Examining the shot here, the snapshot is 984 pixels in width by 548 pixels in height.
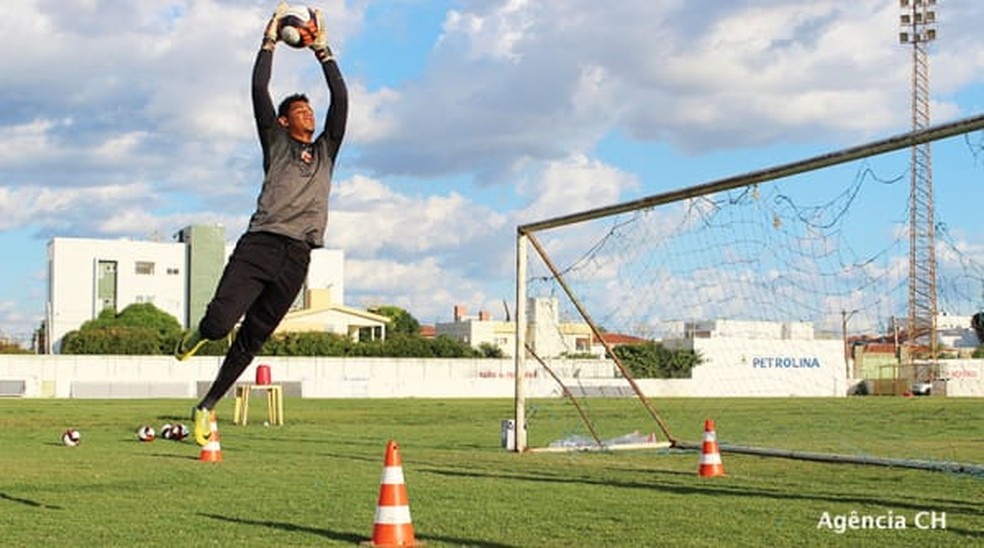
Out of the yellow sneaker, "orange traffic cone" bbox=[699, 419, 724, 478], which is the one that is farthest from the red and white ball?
the yellow sneaker

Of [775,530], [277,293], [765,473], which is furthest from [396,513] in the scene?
[765,473]

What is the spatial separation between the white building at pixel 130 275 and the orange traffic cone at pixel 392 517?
8075cm

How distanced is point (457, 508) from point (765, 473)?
5085 mm

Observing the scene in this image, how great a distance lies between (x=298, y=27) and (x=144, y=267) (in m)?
90.5

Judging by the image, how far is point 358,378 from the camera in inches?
2312

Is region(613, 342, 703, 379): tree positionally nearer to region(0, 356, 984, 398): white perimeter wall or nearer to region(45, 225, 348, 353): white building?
region(0, 356, 984, 398): white perimeter wall

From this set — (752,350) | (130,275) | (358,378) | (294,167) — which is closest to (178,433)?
(752,350)

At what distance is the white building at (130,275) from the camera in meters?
89.6

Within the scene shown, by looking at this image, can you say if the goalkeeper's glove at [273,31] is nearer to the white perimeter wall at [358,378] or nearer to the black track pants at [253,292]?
the black track pants at [253,292]

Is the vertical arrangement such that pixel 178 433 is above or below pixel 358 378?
below

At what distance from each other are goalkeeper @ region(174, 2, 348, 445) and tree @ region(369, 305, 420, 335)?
105 m

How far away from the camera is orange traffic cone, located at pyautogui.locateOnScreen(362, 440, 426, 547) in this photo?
284 inches

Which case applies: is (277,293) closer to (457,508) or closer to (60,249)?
(457,508)

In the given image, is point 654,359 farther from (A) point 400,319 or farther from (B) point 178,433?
(A) point 400,319
